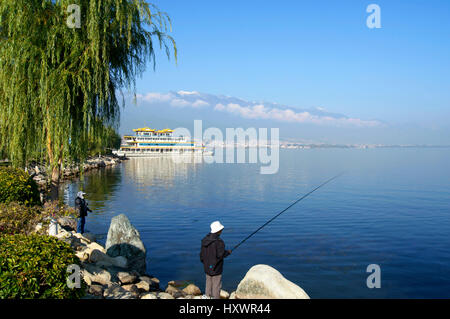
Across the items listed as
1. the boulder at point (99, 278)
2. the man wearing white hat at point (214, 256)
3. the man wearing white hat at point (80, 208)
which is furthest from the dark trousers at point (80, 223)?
the man wearing white hat at point (214, 256)

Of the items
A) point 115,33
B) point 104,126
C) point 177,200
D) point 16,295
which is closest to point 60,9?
point 115,33

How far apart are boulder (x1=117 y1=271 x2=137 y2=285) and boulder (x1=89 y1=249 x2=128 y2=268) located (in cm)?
112

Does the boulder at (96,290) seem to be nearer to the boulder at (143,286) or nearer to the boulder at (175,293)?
the boulder at (143,286)

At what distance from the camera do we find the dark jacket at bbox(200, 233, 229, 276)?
832 cm

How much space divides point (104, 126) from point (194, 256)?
20.5ft

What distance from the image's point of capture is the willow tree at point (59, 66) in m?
12.1

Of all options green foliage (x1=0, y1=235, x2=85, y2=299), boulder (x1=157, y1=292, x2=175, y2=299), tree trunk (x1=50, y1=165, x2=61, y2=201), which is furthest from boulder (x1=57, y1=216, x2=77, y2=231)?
green foliage (x1=0, y1=235, x2=85, y2=299)

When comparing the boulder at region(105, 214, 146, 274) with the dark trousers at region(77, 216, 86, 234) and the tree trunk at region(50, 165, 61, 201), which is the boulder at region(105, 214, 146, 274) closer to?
the tree trunk at region(50, 165, 61, 201)

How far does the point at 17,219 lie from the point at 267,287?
745 cm

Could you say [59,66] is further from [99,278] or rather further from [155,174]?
[155,174]

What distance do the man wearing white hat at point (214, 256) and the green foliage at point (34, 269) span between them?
2.76 meters

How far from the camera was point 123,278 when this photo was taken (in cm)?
1077
